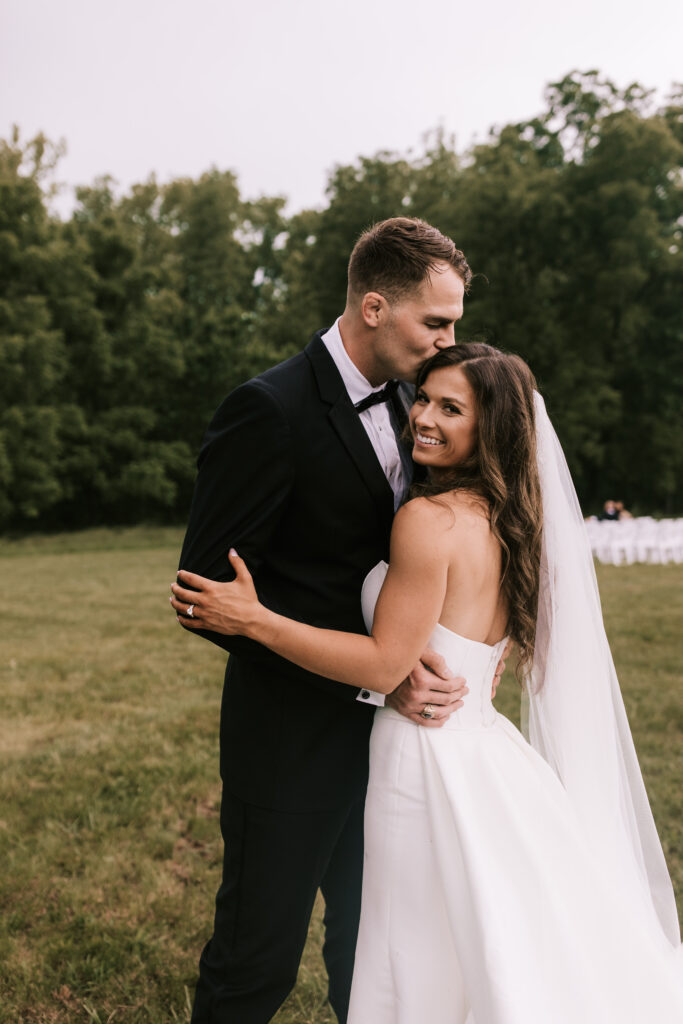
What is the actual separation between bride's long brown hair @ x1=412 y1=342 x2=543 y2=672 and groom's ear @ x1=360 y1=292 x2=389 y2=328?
22 cm

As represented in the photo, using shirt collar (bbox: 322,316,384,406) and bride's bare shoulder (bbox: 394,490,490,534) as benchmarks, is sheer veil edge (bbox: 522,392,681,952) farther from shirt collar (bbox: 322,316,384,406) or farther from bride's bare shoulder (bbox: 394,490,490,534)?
shirt collar (bbox: 322,316,384,406)

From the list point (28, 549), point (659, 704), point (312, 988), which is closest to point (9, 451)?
point (28, 549)

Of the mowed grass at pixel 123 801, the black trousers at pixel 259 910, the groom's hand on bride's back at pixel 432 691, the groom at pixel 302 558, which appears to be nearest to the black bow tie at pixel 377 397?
the groom at pixel 302 558

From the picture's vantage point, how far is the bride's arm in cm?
209

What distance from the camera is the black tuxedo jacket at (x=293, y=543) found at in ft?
7.00

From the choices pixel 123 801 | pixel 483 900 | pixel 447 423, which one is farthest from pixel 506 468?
pixel 123 801

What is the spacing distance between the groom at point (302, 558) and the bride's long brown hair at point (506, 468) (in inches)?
7.3

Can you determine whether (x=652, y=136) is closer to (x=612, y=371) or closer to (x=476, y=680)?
(x=612, y=371)

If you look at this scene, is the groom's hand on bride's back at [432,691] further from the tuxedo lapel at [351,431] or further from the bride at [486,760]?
the tuxedo lapel at [351,431]

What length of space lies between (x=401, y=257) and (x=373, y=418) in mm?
498

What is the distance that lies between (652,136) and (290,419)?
1131 inches

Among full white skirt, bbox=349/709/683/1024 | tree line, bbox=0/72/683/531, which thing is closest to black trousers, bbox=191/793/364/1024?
full white skirt, bbox=349/709/683/1024

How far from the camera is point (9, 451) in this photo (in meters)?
25.5

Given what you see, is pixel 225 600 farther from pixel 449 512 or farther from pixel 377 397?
pixel 377 397
